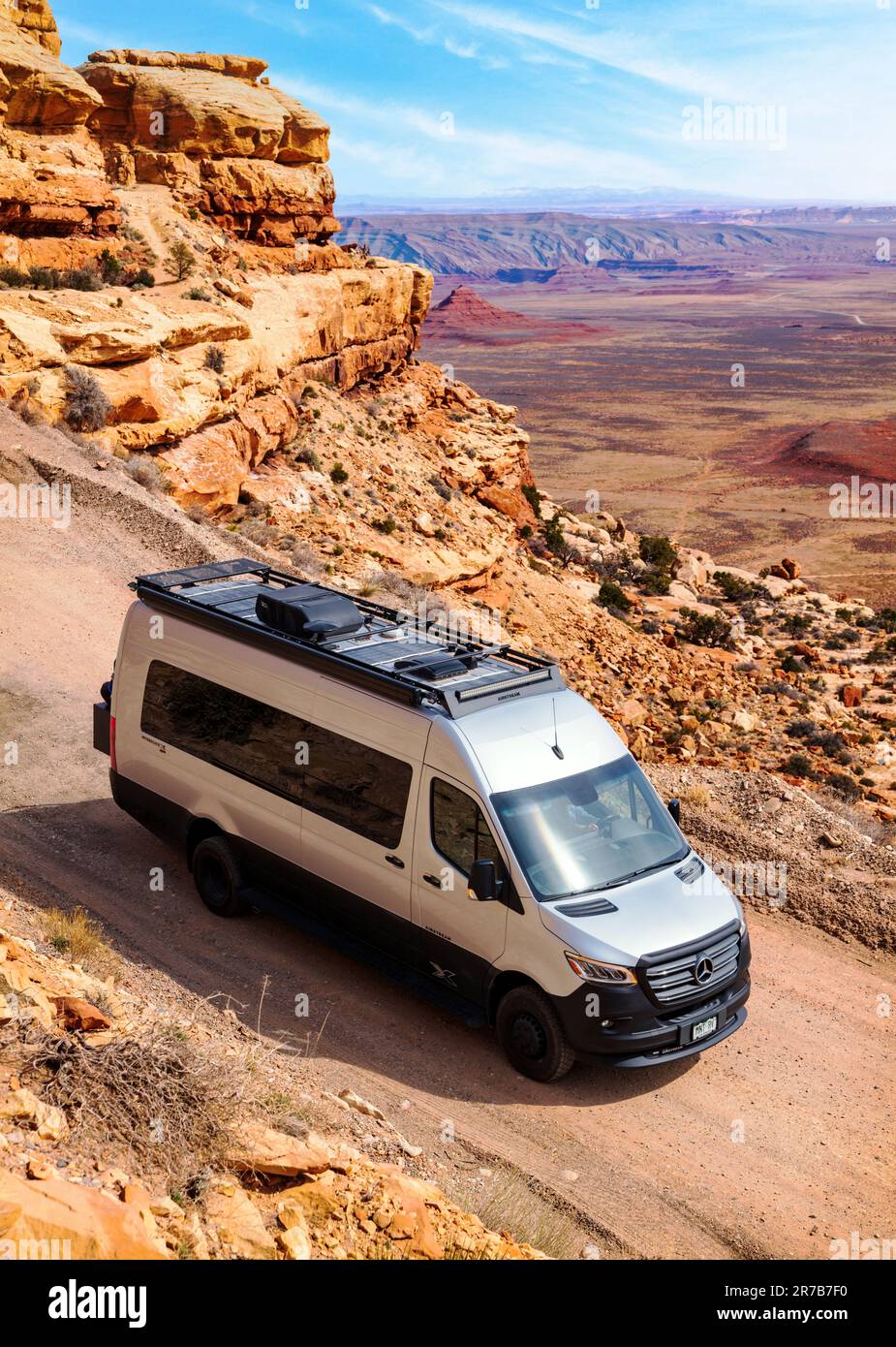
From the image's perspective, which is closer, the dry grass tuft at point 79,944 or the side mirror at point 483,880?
the side mirror at point 483,880

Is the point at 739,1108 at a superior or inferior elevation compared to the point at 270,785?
inferior

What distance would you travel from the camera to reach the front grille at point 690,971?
7.40 metres

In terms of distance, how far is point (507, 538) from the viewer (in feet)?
106

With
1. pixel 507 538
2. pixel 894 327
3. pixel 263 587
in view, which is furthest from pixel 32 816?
pixel 894 327

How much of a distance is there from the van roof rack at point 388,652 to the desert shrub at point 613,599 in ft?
67.9

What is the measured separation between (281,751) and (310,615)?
3.67ft

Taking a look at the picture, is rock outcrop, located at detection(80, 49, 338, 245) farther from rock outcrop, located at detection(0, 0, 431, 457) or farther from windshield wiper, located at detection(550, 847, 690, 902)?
windshield wiper, located at detection(550, 847, 690, 902)

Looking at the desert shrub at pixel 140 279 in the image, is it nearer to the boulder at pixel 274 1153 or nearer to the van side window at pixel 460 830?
the van side window at pixel 460 830

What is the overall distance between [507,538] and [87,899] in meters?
23.8

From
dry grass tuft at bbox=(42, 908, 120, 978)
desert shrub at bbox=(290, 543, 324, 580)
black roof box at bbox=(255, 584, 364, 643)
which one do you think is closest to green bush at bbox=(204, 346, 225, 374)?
desert shrub at bbox=(290, 543, 324, 580)

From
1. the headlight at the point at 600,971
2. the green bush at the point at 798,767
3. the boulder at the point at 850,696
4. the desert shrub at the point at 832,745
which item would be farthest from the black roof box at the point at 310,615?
the boulder at the point at 850,696

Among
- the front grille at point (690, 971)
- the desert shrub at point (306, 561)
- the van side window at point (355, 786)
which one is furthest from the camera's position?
the desert shrub at point (306, 561)

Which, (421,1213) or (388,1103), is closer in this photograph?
(421,1213)

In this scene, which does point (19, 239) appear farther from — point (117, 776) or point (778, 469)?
point (778, 469)
